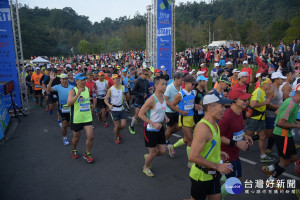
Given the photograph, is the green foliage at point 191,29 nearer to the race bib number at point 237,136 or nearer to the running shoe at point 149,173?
the running shoe at point 149,173

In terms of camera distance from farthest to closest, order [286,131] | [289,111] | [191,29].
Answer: [191,29], [286,131], [289,111]

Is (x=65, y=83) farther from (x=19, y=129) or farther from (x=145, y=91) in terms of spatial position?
(x=19, y=129)

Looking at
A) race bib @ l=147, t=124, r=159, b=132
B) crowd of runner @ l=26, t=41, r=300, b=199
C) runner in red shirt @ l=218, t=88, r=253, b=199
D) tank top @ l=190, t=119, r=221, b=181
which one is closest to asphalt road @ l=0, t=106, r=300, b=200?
crowd of runner @ l=26, t=41, r=300, b=199

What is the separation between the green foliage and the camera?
163ft

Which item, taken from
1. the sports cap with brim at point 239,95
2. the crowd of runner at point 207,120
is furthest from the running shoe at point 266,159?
the sports cap with brim at point 239,95

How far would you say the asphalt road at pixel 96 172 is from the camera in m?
4.15

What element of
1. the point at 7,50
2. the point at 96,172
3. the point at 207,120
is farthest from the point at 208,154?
the point at 7,50

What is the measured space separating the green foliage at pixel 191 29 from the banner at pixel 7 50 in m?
29.2

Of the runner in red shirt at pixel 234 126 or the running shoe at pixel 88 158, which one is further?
the running shoe at pixel 88 158

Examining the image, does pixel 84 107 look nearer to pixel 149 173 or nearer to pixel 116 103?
pixel 116 103

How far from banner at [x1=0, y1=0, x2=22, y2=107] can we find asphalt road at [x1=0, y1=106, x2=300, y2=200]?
378cm

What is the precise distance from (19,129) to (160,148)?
6.28 meters

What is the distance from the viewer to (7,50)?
31.2 ft

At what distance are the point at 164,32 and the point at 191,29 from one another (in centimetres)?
5446
